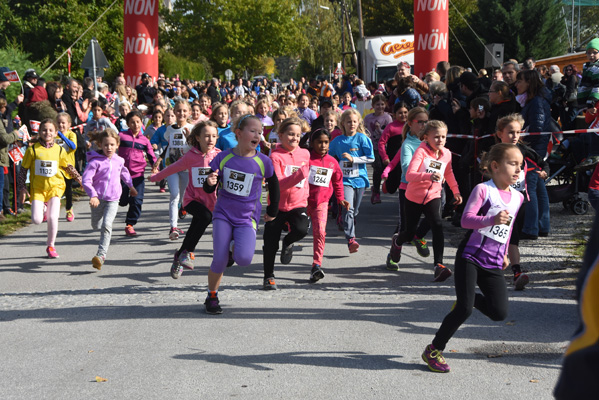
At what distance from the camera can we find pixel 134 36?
2736cm

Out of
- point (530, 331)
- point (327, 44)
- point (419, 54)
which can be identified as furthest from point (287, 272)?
point (327, 44)

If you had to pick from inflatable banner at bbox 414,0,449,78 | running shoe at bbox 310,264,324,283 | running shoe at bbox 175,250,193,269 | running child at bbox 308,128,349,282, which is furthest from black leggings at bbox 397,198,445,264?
inflatable banner at bbox 414,0,449,78

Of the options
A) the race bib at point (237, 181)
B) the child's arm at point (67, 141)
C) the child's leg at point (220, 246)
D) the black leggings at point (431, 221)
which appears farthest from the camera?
the child's arm at point (67, 141)

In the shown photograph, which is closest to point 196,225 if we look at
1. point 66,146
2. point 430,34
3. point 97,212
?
point 97,212

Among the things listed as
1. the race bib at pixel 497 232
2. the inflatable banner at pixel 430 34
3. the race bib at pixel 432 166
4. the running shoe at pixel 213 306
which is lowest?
the running shoe at pixel 213 306

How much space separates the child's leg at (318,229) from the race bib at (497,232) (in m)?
2.97

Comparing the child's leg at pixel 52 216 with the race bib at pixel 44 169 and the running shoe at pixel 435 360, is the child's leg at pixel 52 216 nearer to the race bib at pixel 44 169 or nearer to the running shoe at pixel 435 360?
the race bib at pixel 44 169

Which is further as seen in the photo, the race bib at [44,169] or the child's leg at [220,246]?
the race bib at [44,169]

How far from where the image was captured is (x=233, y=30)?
6188 cm

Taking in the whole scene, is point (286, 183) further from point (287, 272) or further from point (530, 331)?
point (530, 331)

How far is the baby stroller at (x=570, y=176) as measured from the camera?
1162cm

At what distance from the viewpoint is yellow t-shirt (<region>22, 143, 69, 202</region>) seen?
947 cm

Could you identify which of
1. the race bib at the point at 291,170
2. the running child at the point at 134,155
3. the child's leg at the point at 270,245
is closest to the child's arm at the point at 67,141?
the running child at the point at 134,155

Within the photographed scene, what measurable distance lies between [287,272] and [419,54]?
16.2m
